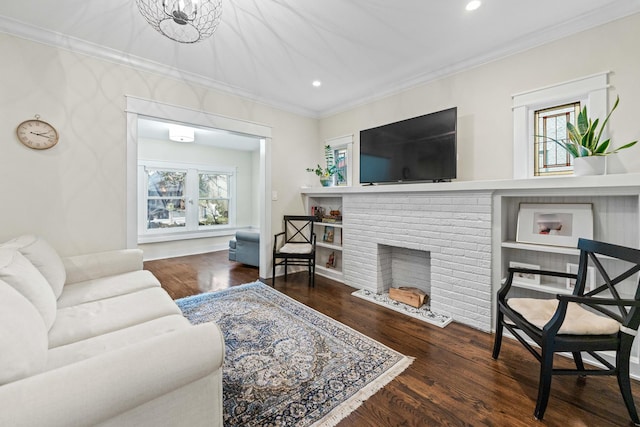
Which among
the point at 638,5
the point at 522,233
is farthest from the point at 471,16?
the point at 522,233

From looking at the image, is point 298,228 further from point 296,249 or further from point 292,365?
point 292,365

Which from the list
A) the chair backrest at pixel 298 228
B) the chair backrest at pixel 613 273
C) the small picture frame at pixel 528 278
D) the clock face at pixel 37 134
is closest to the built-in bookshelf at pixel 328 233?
the chair backrest at pixel 298 228

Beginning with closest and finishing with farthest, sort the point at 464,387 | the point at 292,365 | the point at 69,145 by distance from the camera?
1. the point at 464,387
2. the point at 292,365
3. the point at 69,145

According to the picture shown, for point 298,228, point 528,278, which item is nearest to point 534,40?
point 528,278

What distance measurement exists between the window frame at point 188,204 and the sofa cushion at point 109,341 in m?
4.52

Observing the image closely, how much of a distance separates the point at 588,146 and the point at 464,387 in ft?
6.29

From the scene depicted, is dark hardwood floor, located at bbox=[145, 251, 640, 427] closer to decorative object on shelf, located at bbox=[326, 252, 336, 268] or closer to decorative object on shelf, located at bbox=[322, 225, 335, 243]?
decorative object on shelf, located at bbox=[326, 252, 336, 268]

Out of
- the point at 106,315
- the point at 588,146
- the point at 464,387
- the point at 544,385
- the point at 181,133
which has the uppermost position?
the point at 181,133

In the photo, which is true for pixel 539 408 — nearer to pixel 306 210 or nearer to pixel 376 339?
pixel 376 339

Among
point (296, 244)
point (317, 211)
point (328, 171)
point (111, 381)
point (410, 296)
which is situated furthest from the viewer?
point (317, 211)

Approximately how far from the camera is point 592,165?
1.96 m

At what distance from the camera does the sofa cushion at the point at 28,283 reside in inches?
50.2

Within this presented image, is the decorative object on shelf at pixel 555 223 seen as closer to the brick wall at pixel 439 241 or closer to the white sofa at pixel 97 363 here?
the brick wall at pixel 439 241

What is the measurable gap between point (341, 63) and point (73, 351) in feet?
10.2
